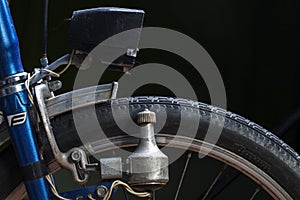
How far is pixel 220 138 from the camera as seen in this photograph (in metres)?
0.94

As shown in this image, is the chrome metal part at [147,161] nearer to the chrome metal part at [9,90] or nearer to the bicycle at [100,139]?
the bicycle at [100,139]

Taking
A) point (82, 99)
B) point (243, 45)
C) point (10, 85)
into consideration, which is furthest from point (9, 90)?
point (243, 45)

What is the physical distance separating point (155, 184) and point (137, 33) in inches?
8.7

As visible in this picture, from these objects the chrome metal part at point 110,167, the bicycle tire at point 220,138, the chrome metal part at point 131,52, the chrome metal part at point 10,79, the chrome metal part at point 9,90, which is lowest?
the chrome metal part at point 110,167

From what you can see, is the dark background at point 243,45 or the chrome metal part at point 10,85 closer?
the chrome metal part at point 10,85

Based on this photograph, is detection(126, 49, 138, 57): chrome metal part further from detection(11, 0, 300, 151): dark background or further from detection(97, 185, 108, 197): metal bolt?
detection(11, 0, 300, 151): dark background

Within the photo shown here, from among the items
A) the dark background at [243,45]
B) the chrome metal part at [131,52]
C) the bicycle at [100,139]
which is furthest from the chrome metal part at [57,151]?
the dark background at [243,45]

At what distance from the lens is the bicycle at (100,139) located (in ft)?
2.93

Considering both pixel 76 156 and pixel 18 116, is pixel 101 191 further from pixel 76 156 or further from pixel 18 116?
pixel 18 116

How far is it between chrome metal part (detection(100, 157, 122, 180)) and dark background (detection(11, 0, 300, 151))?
143cm

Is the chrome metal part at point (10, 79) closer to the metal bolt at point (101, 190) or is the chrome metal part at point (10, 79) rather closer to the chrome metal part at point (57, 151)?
the chrome metal part at point (57, 151)

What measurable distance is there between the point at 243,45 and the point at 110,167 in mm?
1532

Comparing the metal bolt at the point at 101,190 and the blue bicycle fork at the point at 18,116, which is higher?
the blue bicycle fork at the point at 18,116

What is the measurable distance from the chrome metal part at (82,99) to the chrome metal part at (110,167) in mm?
91
